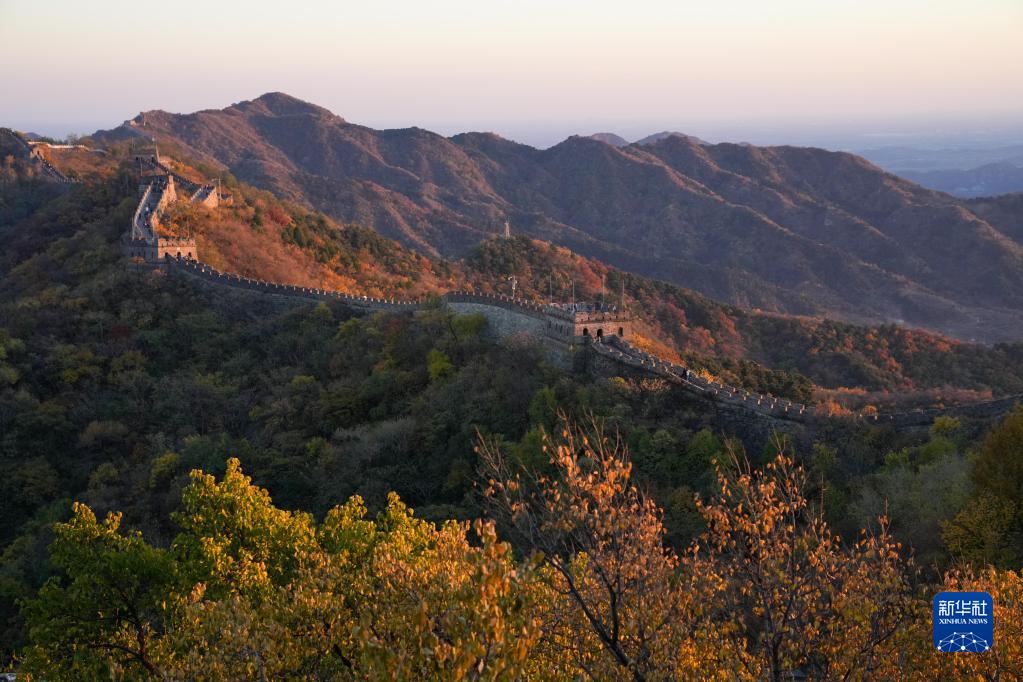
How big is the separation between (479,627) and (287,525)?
41.2 feet

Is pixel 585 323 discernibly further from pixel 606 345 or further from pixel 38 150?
pixel 38 150

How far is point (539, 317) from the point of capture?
4681 centimetres

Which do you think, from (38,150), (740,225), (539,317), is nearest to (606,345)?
(539,317)

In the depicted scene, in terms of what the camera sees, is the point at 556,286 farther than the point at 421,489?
Yes

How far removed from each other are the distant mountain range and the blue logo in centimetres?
10672

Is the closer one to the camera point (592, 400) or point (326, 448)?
point (592, 400)

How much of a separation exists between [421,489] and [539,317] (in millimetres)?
11737

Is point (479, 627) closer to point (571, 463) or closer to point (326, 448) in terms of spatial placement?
point (571, 463)

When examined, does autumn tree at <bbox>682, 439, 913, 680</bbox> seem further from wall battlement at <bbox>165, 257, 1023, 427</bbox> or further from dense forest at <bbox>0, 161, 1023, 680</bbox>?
wall battlement at <bbox>165, 257, 1023, 427</bbox>

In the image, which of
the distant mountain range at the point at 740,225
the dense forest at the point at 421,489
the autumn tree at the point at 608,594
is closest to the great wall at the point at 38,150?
the dense forest at the point at 421,489

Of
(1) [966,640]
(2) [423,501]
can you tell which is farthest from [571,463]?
(2) [423,501]

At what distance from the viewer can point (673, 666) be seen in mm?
14297

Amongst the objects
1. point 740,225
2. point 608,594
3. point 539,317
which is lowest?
point 608,594

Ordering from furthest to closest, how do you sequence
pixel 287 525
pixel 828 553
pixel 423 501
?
pixel 423 501, pixel 287 525, pixel 828 553
